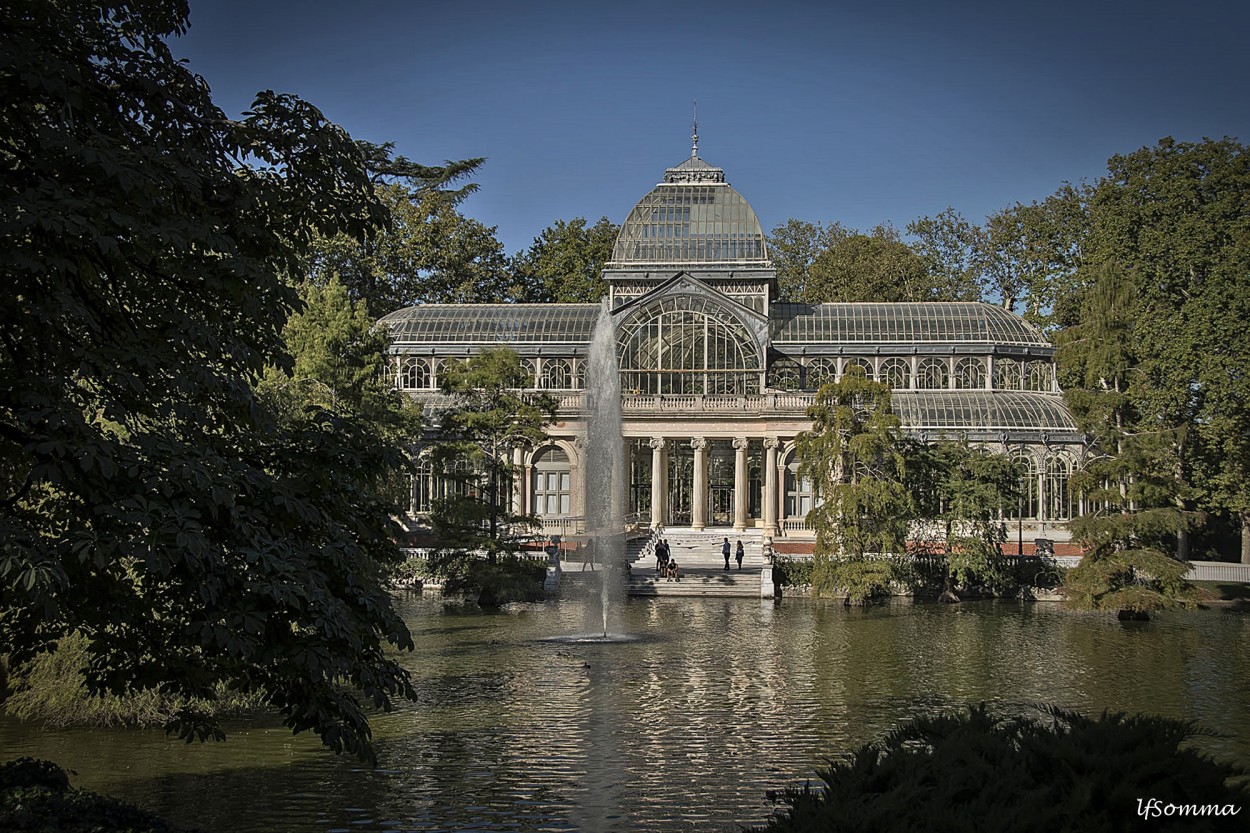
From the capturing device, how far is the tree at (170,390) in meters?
8.53

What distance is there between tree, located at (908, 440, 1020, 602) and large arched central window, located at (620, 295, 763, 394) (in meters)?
13.1

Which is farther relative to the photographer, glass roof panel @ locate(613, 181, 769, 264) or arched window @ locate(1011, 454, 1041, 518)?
glass roof panel @ locate(613, 181, 769, 264)

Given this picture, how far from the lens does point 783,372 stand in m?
59.5

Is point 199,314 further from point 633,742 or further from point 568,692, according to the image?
point 568,692

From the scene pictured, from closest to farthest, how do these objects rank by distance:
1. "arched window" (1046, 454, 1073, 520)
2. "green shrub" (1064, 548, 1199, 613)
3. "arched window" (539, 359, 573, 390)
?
"green shrub" (1064, 548, 1199, 613) < "arched window" (1046, 454, 1073, 520) < "arched window" (539, 359, 573, 390)

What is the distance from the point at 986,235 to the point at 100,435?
69021 mm

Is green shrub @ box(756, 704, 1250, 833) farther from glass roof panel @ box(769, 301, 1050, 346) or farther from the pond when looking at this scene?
glass roof panel @ box(769, 301, 1050, 346)

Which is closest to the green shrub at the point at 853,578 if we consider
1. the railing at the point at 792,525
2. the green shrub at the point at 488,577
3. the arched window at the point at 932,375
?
the green shrub at the point at 488,577

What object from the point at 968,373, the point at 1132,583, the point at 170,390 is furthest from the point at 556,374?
the point at 170,390

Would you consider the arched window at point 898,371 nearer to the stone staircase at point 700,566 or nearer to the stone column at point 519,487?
the stone staircase at point 700,566

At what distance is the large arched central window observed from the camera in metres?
57.5

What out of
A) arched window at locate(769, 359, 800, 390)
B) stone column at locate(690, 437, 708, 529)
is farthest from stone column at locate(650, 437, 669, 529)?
arched window at locate(769, 359, 800, 390)

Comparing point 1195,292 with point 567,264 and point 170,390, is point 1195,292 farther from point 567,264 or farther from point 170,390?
Answer: point 170,390

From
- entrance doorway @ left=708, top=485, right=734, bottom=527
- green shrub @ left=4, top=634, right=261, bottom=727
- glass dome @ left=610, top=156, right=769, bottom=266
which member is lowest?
green shrub @ left=4, top=634, right=261, bottom=727
